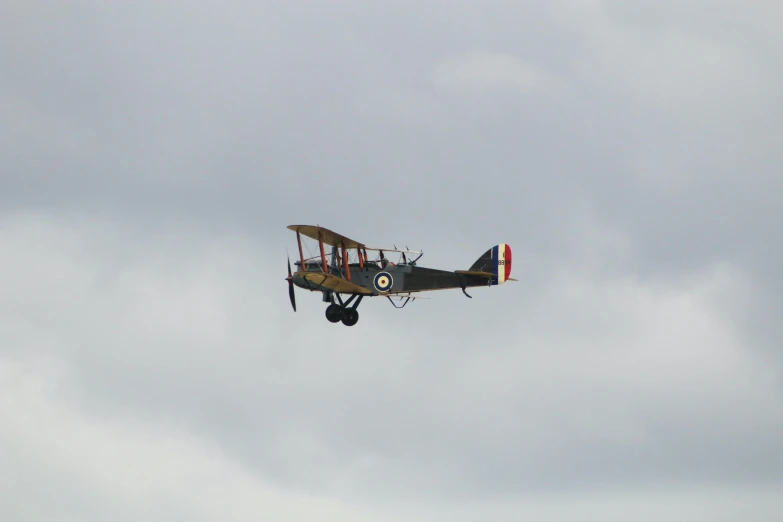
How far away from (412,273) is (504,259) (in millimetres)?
5493

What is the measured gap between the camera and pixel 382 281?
55844 mm

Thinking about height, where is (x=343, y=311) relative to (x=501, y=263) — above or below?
below

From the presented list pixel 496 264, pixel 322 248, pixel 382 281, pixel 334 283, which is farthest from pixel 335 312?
pixel 496 264

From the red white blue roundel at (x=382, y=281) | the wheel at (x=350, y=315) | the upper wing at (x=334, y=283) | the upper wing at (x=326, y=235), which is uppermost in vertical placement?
the upper wing at (x=326, y=235)

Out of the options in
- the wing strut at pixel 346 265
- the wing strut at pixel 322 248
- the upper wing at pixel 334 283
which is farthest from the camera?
the wing strut at pixel 346 265

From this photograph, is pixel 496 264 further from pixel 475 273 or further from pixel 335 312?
pixel 335 312

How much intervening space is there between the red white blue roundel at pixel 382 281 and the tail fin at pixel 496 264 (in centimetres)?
487

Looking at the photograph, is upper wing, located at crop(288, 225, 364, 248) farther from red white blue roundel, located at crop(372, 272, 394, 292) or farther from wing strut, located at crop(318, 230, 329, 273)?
red white blue roundel, located at crop(372, 272, 394, 292)

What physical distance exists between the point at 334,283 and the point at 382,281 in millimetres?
2914

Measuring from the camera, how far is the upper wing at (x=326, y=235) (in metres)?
53.9

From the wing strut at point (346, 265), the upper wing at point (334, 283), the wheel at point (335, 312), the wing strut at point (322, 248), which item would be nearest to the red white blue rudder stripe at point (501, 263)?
the upper wing at point (334, 283)

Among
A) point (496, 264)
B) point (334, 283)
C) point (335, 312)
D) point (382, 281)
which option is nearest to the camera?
point (334, 283)

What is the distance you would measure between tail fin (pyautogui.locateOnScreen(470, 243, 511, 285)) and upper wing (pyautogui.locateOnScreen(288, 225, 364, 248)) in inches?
256

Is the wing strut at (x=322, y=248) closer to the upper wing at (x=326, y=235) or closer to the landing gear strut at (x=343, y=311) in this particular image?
the upper wing at (x=326, y=235)
